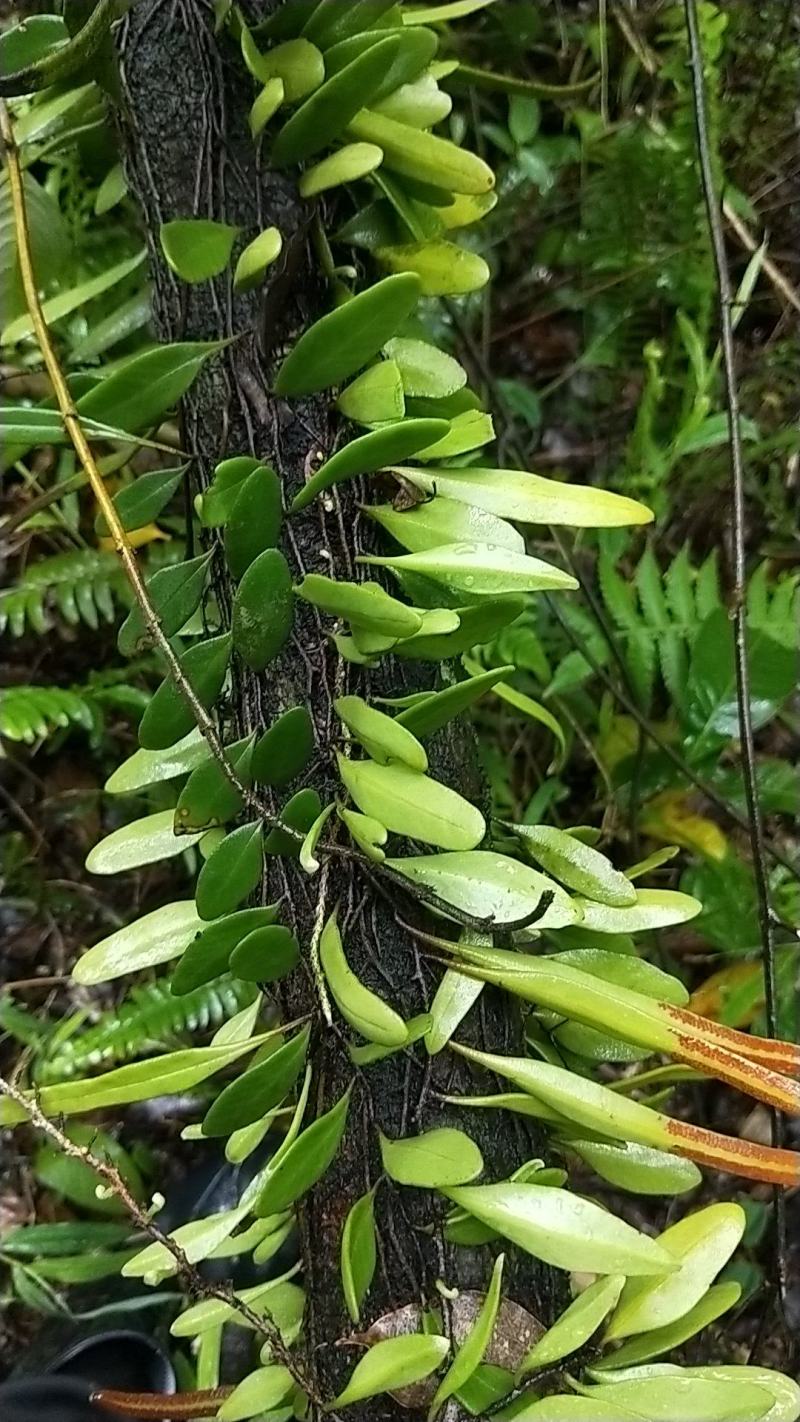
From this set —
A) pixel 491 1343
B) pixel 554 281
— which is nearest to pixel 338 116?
pixel 491 1343

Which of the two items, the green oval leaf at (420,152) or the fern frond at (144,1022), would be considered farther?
the fern frond at (144,1022)

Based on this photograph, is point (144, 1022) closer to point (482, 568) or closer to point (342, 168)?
point (482, 568)

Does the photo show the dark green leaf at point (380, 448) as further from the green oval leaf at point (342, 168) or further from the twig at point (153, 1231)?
the twig at point (153, 1231)

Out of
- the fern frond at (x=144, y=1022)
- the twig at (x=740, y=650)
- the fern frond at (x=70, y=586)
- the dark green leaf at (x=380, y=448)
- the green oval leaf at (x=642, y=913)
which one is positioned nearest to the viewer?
the dark green leaf at (x=380, y=448)

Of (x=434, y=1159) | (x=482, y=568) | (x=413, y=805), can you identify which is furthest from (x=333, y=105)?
(x=434, y=1159)

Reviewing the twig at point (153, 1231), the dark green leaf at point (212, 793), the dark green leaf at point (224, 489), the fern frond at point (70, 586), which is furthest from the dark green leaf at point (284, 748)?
the fern frond at point (70, 586)

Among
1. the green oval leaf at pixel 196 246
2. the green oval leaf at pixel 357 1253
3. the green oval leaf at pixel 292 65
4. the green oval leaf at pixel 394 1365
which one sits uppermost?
the green oval leaf at pixel 292 65

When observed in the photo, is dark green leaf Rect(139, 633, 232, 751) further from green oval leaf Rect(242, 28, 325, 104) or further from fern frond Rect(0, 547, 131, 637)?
fern frond Rect(0, 547, 131, 637)
